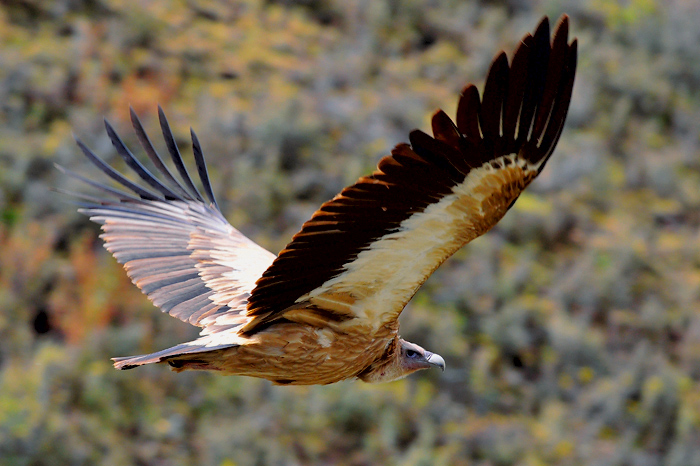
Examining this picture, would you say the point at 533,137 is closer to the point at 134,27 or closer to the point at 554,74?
the point at 554,74

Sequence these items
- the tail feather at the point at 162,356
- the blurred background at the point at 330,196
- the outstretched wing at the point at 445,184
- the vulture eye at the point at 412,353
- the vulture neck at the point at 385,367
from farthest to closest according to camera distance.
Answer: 1. the blurred background at the point at 330,196
2. the vulture eye at the point at 412,353
3. the vulture neck at the point at 385,367
4. the tail feather at the point at 162,356
5. the outstretched wing at the point at 445,184

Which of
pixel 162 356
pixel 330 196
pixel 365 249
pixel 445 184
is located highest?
pixel 330 196

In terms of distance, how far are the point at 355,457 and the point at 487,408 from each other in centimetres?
154

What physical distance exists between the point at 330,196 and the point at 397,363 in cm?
642

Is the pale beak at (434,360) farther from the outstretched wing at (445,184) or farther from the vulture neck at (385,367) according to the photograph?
the outstretched wing at (445,184)

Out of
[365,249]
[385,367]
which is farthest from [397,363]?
[365,249]

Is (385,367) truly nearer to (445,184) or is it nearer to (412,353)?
(412,353)

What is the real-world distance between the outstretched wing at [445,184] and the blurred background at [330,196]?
517cm

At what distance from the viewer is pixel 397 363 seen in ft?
16.1

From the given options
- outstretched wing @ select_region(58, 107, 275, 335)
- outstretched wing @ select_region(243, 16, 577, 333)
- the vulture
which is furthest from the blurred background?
outstretched wing @ select_region(243, 16, 577, 333)

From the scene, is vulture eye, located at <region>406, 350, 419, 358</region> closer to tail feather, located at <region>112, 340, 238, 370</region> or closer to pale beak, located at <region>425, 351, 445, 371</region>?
pale beak, located at <region>425, 351, 445, 371</region>

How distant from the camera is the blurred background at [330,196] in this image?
912 centimetres

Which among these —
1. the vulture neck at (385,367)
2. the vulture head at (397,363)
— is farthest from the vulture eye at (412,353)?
the vulture neck at (385,367)

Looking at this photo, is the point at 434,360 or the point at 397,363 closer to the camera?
the point at 397,363
